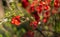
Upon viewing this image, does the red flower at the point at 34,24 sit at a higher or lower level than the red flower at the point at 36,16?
lower

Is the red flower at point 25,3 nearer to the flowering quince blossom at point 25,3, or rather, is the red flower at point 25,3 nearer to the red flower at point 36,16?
the flowering quince blossom at point 25,3

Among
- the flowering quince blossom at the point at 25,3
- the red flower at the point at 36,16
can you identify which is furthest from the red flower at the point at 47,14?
the flowering quince blossom at the point at 25,3

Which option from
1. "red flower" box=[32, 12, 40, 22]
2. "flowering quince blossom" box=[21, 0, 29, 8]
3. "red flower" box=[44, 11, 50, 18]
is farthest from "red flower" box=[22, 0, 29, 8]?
"red flower" box=[44, 11, 50, 18]

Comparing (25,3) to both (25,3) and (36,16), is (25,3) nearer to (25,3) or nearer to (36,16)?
(25,3)

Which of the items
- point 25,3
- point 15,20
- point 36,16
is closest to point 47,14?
point 36,16

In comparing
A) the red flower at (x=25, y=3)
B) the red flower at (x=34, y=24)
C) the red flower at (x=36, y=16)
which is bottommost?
the red flower at (x=34, y=24)

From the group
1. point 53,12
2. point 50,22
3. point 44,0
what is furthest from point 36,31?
point 44,0

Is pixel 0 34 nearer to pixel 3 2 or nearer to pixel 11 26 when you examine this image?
pixel 11 26

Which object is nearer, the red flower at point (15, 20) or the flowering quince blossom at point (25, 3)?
the red flower at point (15, 20)

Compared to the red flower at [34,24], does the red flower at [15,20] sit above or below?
above

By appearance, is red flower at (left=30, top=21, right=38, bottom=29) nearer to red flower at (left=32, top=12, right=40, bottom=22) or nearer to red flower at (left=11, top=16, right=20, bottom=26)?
red flower at (left=32, top=12, right=40, bottom=22)

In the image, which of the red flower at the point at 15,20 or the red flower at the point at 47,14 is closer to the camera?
the red flower at the point at 15,20

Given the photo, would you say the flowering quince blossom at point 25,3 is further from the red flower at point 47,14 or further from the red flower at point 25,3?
the red flower at point 47,14

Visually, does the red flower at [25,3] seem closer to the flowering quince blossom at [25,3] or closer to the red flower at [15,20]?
the flowering quince blossom at [25,3]
